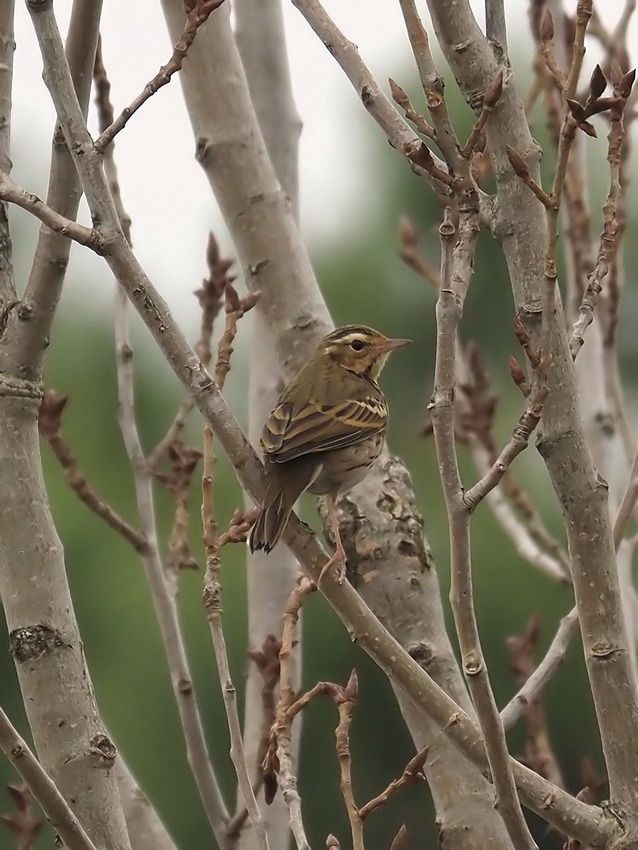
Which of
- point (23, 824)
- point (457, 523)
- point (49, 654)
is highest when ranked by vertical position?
point (457, 523)

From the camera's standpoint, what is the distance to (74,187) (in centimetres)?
258

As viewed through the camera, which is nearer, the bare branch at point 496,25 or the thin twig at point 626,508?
the bare branch at point 496,25

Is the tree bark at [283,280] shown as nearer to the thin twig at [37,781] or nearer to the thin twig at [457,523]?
the thin twig at [457,523]

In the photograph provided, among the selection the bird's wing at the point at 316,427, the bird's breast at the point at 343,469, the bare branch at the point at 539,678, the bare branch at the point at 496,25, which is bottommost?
the bare branch at the point at 539,678

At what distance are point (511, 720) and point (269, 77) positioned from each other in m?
2.09

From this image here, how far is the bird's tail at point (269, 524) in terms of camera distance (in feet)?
8.72

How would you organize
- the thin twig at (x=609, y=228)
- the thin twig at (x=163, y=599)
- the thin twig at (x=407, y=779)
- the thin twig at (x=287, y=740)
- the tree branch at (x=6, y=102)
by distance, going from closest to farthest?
the thin twig at (x=287, y=740) → the thin twig at (x=609, y=228) → the thin twig at (x=407, y=779) → the tree branch at (x=6, y=102) → the thin twig at (x=163, y=599)

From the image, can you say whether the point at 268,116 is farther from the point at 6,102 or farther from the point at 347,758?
the point at 347,758

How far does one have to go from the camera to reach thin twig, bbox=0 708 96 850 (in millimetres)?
1913

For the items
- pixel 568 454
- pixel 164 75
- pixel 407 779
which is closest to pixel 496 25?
pixel 164 75

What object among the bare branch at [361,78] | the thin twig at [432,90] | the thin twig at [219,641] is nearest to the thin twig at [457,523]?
the thin twig at [432,90]

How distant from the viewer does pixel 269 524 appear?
8.76 ft

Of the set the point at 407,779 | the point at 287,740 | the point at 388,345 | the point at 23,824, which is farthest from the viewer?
the point at 388,345

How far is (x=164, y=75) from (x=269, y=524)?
3.17 ft
